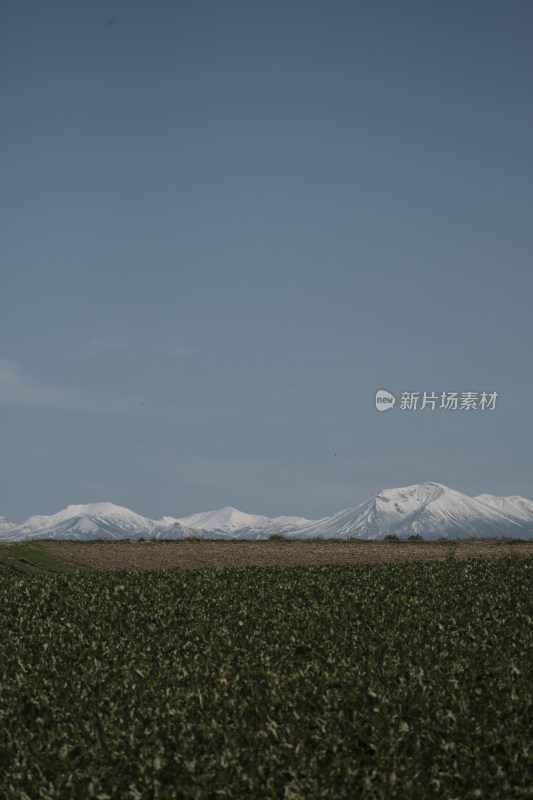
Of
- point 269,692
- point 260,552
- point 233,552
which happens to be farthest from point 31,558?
point 269,692

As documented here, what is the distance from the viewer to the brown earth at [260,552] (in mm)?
39406

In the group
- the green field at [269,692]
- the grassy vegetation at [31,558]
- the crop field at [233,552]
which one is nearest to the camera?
the green field at [269,692]

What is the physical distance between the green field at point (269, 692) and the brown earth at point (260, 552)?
8.83 m

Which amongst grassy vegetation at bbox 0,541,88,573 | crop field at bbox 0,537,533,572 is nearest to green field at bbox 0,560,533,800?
grassy vegetation at bbox 0,541,88,573

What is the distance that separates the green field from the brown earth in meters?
8.83

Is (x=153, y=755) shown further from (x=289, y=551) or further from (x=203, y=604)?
(x=289, y=551)

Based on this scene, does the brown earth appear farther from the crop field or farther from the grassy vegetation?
the grassy vegetation

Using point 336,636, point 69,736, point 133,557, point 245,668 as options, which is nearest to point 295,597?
point 336,636

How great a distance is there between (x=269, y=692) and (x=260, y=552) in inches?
933

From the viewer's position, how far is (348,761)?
55.0 ft

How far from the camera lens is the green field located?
54.7 feet

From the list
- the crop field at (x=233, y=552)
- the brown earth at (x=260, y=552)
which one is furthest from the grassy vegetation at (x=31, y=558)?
the brown earth at (x=260, y=552)

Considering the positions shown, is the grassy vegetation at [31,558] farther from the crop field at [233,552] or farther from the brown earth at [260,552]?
the brown earth at [260,552]

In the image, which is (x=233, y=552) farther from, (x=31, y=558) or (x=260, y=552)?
(x=31, y=558)
